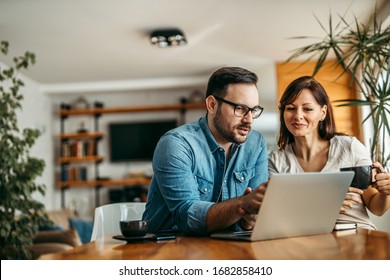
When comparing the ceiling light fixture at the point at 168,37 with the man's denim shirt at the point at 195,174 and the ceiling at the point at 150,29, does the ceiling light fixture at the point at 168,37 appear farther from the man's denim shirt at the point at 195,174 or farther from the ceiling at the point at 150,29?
the man's denim shirt at the point at 195,174

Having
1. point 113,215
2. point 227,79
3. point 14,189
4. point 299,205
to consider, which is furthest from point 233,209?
point 14,189

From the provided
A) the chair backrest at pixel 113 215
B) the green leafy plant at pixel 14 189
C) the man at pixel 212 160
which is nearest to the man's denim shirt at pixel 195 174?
the man at pixel 212 160

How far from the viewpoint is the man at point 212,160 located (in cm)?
130

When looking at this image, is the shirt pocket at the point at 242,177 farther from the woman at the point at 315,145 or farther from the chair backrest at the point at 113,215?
the chair backrest at the point at 113,215

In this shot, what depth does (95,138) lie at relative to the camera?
20.4 ft

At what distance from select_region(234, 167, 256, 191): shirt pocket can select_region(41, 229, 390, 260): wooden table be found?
0.33 meters

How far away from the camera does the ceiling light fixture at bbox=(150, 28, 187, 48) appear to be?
3.91 meters

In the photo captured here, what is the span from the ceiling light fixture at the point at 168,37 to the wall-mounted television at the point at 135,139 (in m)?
1.98

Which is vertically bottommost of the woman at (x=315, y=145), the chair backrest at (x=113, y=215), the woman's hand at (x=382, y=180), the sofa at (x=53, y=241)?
the sofa at (x=53, y=241)

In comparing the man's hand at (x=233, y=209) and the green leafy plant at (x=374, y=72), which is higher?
the green leafy plant at (x=374, y=72)

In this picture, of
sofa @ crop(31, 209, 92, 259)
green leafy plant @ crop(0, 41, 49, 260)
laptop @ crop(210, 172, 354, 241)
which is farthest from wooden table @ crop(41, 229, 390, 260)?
sofa @ crop(31, 209, 92, 259)

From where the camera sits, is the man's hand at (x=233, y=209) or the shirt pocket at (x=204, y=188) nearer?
the man's hand at (x=233, y=209)

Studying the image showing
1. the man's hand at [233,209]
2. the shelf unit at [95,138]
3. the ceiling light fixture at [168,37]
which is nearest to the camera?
the man's hand at [233,209]

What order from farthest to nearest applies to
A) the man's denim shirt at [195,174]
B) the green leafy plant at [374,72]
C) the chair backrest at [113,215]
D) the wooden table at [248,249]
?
the green leafy plant at [374,72]
the chair backrest at [113,215]
the man's denim shirt at [195,174]
the wooden table at [248,249]
